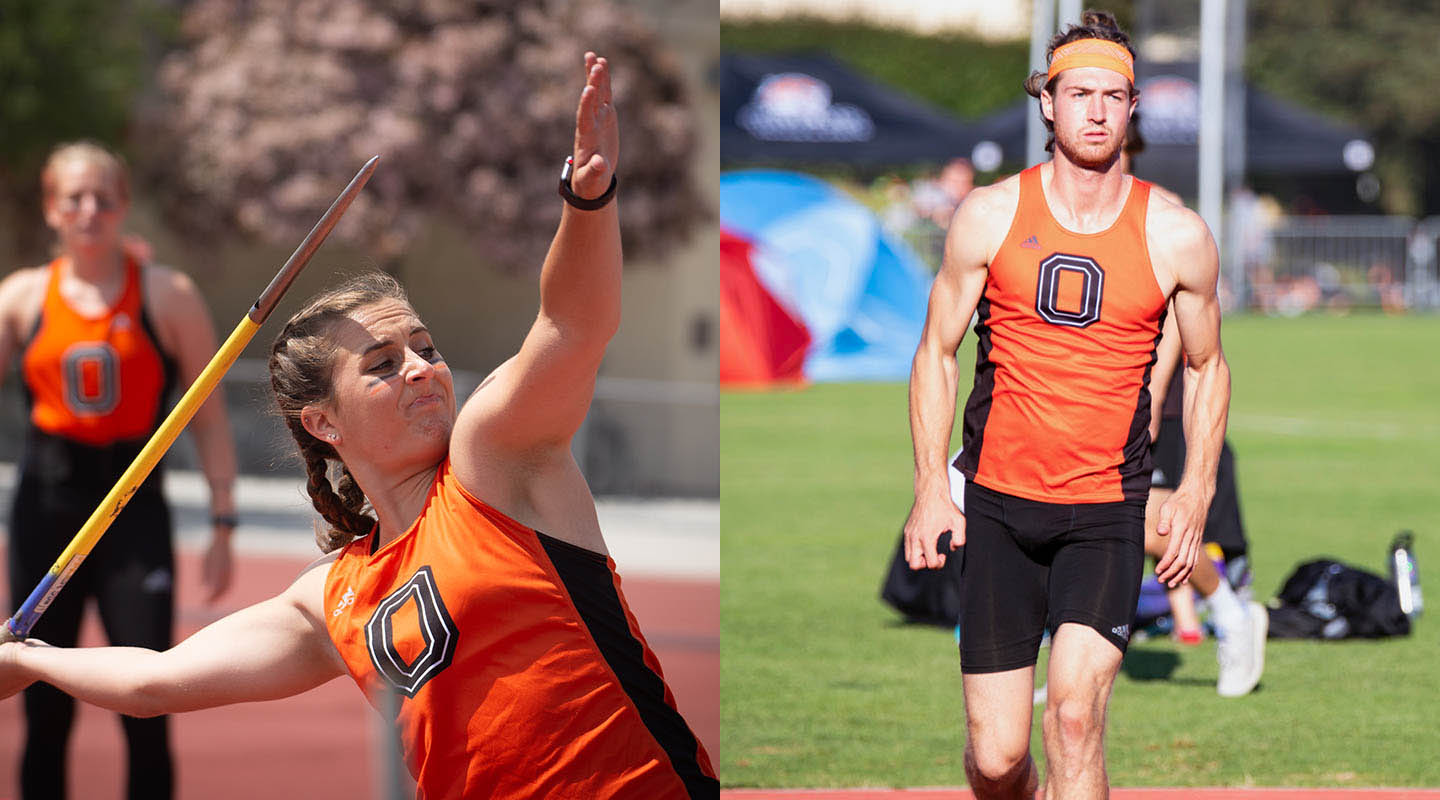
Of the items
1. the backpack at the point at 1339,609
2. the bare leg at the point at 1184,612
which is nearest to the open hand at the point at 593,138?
the bare leg at the point at 1184,612

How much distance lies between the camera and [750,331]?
2464 centimetres

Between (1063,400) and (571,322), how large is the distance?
214cm

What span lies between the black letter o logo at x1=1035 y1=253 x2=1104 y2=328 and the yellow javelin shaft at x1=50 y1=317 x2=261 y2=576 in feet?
6.93

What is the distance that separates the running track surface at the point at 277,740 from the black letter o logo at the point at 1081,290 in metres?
2.45

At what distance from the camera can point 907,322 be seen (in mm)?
26062

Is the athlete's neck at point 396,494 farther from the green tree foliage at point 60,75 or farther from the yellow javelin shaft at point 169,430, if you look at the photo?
the green tree foliage at point 60,75

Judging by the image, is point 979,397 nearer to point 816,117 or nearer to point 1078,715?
point 1078,715

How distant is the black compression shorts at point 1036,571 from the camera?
15.2ft

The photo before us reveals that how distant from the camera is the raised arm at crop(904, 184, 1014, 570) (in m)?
4.72

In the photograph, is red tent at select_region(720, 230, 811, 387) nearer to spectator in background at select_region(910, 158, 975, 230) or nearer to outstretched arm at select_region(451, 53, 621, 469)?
spectator in background at select_region(910, 158, 975, 230)

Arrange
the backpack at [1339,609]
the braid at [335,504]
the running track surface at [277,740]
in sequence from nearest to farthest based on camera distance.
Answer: the braid at [335,504] → the running track surface at [277,740] → the backpack at [1339,609]

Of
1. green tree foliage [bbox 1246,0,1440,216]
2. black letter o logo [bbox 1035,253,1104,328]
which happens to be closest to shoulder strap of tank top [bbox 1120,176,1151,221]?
black letter o logo [bbox 1035,253,1104,328]

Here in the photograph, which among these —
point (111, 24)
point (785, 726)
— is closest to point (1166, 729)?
point (785, 726)

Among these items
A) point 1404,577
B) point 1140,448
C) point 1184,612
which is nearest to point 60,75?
point 1184,612
